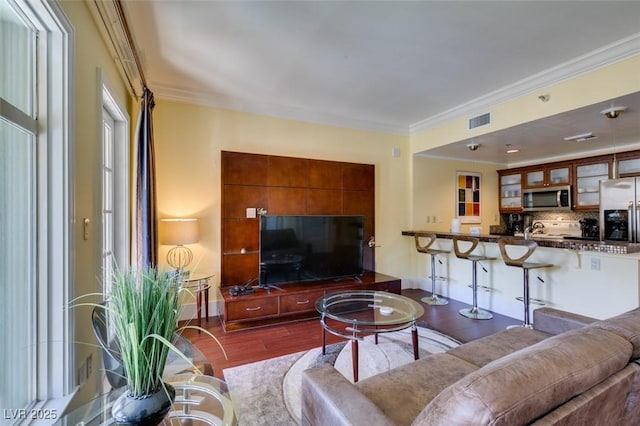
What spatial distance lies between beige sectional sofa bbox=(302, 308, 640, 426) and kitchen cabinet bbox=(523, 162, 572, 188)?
4.79 meters

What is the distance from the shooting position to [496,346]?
1.97 metres

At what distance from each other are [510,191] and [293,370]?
5724mm

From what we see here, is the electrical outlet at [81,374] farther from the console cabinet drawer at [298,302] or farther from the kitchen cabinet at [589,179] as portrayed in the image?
the kitchen cabinet at [589,179]

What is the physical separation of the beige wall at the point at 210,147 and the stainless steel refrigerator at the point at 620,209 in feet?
11.6

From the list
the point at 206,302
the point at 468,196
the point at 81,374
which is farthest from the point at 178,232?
the point at 468,196

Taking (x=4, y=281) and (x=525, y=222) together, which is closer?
(x=4, y=281)

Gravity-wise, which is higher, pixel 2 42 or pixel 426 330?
pixel 2 42

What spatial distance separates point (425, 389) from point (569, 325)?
4.38 ft

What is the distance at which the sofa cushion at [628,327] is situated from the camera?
1.24 meters

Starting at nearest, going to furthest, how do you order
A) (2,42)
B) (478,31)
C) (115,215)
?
(2,42)
(478,31)
(115,215)

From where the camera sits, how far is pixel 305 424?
1.43 meters

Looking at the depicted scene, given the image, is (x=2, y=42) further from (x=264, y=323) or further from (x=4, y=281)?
(x=264, y=323)

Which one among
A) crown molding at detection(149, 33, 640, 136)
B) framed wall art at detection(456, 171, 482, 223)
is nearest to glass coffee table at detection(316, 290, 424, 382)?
crown molding at detection(149, 33, 640, 136)

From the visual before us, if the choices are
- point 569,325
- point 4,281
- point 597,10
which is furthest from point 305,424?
point 597,10
